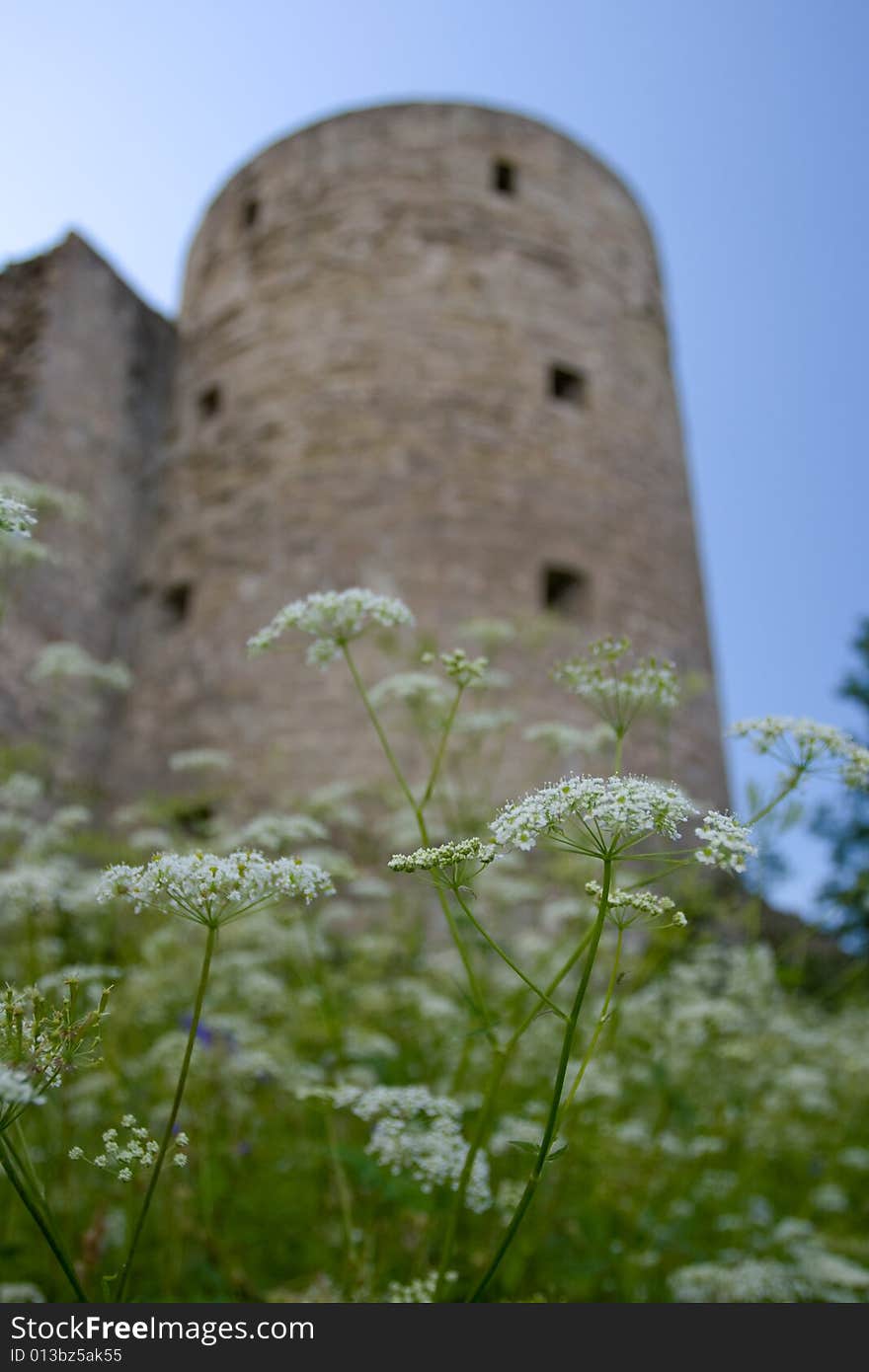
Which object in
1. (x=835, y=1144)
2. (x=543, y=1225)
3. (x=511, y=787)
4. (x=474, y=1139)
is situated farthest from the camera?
(x=511, y=787)

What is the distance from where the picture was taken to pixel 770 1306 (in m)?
1.35

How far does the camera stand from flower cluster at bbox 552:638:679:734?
187 centimetres

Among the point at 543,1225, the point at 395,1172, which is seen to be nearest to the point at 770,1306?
the point at 395,1172

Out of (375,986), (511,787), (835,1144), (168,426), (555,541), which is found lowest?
(835,1144)

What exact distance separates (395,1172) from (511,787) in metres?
5.67

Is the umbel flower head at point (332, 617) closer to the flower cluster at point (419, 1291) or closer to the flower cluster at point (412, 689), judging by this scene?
the flower cluster at point (412, 689)

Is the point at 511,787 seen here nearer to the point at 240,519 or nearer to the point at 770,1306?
the point at 240,519

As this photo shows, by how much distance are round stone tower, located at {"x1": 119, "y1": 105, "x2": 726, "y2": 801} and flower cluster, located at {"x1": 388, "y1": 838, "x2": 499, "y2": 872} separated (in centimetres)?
618

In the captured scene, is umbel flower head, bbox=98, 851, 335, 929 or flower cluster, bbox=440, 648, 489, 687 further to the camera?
flower cluster, bbox=440, 648, 489, 687

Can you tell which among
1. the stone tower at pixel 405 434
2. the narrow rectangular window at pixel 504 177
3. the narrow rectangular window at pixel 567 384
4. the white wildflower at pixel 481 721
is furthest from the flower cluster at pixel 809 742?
the narrow rectangular window at pixel 504 177

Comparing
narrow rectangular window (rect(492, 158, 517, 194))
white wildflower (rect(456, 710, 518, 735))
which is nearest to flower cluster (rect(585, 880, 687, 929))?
white wildflower (rect(456, 710, 518, 735))

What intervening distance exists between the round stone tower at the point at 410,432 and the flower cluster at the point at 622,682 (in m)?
5.68

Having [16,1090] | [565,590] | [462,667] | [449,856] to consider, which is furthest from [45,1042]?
[565,590]

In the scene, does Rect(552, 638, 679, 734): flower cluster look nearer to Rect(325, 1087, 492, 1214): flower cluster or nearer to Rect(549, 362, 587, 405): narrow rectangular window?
Rect(325, 1087, 492, 1214): flower cluster
